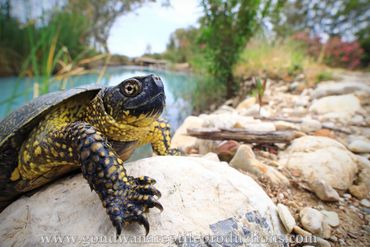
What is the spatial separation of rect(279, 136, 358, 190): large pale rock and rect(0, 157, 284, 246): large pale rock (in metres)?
0.59

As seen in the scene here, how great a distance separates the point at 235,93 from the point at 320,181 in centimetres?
391

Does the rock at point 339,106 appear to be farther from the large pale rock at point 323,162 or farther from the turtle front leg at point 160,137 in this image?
the turtle front leg at point 160,137

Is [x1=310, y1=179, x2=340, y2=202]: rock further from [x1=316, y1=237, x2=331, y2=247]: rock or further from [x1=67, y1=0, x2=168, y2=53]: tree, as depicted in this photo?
[x1=67, y1=0, x2=168, y2=53]: tree

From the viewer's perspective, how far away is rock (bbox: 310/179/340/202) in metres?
1.19

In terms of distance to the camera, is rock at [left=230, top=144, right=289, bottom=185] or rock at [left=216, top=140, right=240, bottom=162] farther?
rock at [left=216, top=140, right=240, bottom=162]

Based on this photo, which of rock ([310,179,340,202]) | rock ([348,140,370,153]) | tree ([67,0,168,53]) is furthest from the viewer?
tree ([67,0,168,53])

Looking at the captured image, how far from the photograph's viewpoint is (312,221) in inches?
38.1

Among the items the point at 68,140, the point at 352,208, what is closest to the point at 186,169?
the point at 68,140

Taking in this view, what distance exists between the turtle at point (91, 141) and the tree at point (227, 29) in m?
4.09

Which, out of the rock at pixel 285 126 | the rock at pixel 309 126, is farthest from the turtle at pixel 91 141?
the rock at pixel 309 126

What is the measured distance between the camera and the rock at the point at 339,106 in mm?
2592

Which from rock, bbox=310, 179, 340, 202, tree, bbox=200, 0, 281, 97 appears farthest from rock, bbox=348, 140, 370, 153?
tree, bbox=200, 0, 281, 97

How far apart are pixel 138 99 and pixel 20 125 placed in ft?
1.94

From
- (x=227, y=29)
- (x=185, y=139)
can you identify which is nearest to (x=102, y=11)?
(x=227, y=29)
